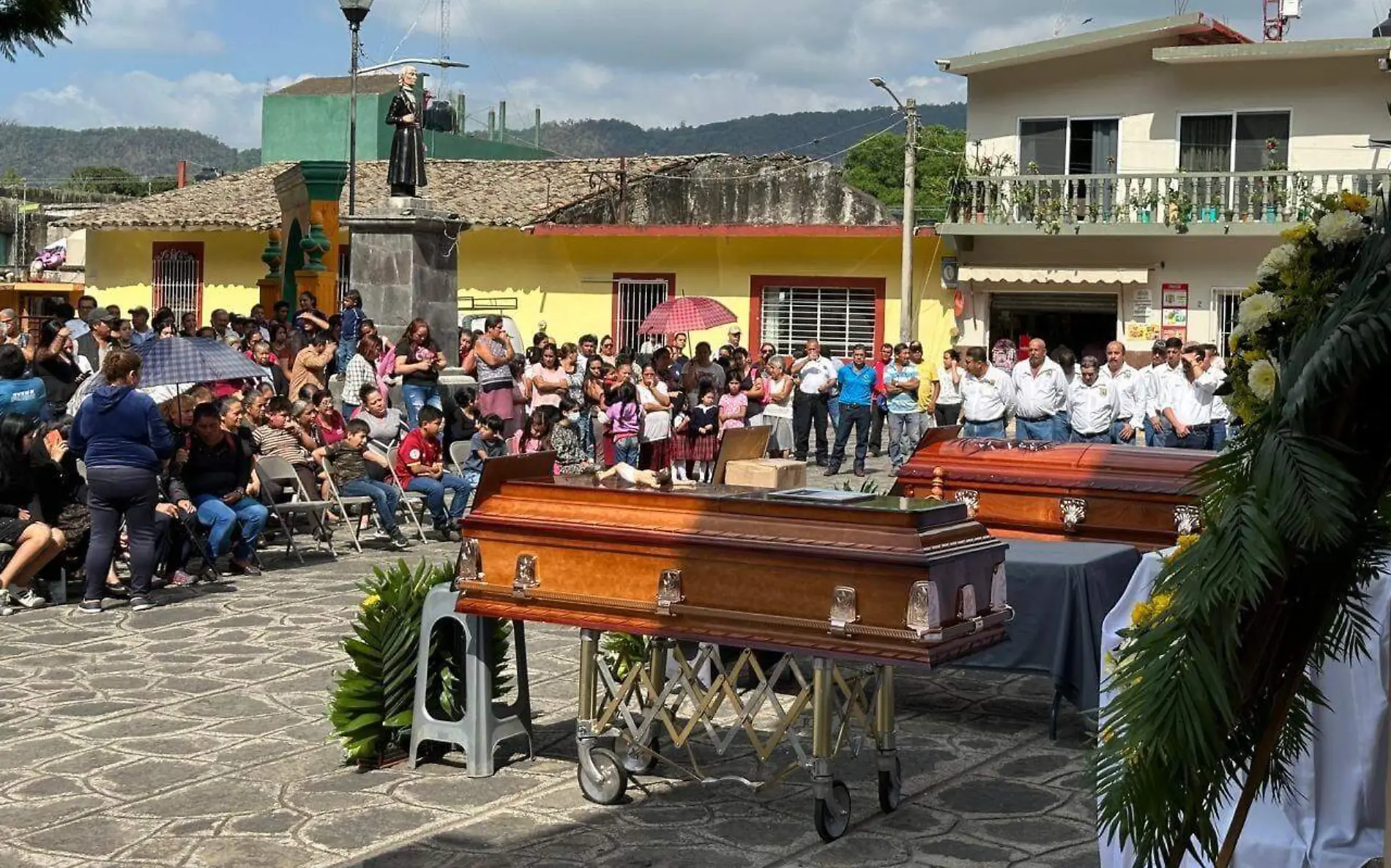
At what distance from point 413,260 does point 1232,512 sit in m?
17.3

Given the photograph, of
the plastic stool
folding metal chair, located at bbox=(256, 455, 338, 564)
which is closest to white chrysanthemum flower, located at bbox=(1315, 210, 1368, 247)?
the plastic stool

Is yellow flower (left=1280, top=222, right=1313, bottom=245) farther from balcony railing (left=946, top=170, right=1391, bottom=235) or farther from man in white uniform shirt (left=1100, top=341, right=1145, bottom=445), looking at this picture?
balcony railing (left=946, top=170, right=1391, bottom=235)

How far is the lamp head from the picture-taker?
2078 centimetres

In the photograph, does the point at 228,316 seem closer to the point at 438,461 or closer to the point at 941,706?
the point at 438,461

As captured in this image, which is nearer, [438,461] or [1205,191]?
[438,461]

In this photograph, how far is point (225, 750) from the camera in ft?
24.0

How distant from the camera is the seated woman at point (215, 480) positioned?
1152 cm

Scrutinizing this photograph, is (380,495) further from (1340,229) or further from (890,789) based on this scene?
(1340,229)

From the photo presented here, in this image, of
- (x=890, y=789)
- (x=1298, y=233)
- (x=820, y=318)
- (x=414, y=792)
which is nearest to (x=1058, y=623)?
(x=890, y=789)

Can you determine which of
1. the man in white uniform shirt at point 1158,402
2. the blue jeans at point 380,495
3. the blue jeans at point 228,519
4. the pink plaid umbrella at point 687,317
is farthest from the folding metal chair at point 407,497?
the pink plaid umbrella at point 687,317

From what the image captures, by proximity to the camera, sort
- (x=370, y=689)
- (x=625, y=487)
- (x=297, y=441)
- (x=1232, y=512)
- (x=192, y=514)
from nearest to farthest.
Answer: (x=1232, y=512)
(x=625, y=487)
(x=370, y=689)
(x=192, y=514)
(x=297, y=441)

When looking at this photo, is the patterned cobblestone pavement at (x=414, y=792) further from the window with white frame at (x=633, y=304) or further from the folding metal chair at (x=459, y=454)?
the window with white frame at (x=633, y=304)

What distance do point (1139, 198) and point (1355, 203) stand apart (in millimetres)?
25662

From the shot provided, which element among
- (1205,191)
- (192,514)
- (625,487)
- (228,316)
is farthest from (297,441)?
(1205,191)
